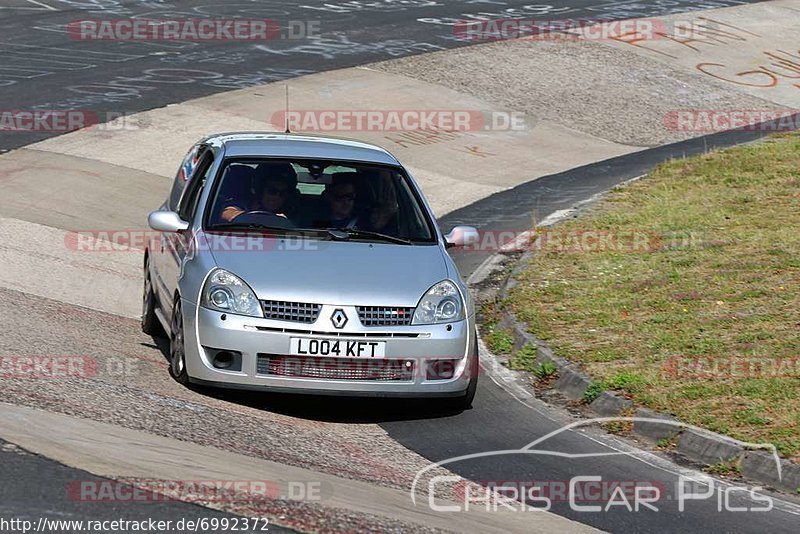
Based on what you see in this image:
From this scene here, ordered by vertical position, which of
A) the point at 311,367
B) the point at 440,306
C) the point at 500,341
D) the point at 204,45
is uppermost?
the point at 440,306

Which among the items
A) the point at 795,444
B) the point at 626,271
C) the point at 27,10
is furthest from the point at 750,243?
the point at 27,10

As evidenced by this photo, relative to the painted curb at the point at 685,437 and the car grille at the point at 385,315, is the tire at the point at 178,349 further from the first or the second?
the painted curb at the point at 685,437

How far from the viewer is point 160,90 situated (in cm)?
2305

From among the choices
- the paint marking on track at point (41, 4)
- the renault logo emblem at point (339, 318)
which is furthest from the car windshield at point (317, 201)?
the paint marking on track at point (41, 4)

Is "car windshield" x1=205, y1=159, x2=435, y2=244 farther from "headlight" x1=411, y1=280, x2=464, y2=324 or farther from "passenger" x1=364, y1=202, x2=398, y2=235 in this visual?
"headlight" x1=411, y1=280, x2=464, y2=324

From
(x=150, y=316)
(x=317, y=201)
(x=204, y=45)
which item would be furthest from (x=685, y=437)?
(x=204, y=45)

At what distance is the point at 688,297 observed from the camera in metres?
12.0

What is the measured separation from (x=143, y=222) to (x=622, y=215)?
5.71 meters

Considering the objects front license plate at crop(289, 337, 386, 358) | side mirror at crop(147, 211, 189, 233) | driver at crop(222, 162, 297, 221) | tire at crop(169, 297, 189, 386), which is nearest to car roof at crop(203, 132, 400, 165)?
driver at crop(222, 162, 297, 221)

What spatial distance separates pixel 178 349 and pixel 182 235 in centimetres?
108

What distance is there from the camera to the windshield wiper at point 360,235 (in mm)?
9391

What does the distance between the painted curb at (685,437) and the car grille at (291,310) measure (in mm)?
2400

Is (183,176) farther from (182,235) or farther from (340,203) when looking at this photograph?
(340,203)

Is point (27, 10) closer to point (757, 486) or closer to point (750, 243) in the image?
point (750, 243)
